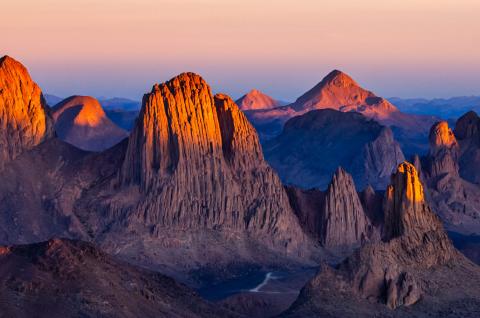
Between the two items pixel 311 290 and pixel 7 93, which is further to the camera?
pixel 7 93

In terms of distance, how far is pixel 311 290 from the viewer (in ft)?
424

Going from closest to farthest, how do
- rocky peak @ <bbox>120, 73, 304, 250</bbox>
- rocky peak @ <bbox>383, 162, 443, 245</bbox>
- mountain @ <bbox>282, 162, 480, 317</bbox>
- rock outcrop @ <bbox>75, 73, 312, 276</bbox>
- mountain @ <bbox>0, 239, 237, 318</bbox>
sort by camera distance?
1. mountain @ <bbox>0, 239, 237, 318</bbox>
2. mountain @ <bbox>282, 162, 480, 317</bbox>
3. rocky peak @ <bbox>383, 162, 443, 245</bbox>
4. rock outcrop @ <bbox>75, 73, 312, 276</bbox>
5. rocky peak @ <bbox>120, 73, 304, 250</bbox>

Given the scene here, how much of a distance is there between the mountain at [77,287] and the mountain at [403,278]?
9.08 meters

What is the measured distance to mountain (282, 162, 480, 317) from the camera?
128500mm

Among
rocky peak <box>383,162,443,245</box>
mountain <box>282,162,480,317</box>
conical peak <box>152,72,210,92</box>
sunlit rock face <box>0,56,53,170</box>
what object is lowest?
mountain <box>282,162,480,317</box>

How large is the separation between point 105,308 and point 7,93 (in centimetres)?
8004

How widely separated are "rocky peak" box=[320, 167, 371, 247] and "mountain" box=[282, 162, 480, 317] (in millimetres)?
48277

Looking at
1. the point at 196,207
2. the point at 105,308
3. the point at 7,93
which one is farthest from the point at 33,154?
the point at 105,308

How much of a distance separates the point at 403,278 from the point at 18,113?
72.0 meters

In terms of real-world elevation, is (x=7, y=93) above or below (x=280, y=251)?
above

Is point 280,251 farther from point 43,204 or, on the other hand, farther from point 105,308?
point 105,308

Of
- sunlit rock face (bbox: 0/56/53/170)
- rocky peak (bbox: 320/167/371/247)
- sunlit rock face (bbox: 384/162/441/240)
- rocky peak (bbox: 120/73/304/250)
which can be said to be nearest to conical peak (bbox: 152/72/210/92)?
rocky peak (bbox: 120/73/304/250)

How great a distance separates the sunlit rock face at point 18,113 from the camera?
618 feet

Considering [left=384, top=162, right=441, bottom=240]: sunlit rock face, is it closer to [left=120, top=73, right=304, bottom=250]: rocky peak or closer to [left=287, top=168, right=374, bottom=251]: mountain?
[left=120, top=73, right=304, bottom=250]: rocky peak
